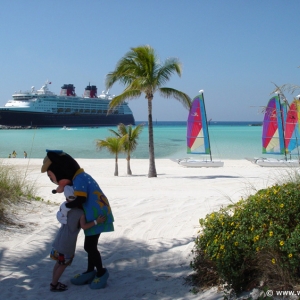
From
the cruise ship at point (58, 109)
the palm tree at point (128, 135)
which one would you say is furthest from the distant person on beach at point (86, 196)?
the cruise ship at point (58, 109)

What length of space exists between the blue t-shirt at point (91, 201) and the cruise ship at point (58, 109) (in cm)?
7758

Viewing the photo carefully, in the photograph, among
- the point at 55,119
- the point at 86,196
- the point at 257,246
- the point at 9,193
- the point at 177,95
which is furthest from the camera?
the point at 55,119

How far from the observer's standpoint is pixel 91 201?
10.2 feet

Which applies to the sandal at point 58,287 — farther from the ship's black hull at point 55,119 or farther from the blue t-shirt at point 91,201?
the ship's black hull at point 55,119

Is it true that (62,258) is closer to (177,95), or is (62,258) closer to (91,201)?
(91,201)

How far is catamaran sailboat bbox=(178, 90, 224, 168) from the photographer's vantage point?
61.6ft

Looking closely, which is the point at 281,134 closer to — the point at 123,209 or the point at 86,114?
the point at 123,209

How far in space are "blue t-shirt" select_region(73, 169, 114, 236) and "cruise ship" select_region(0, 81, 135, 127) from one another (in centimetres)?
7758

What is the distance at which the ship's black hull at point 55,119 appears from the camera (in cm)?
8331

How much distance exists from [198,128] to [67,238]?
16249 mm

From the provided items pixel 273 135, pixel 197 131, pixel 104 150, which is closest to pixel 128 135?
pixel 197 131

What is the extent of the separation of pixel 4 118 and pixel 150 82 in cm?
7604

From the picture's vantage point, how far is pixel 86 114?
9356 cm

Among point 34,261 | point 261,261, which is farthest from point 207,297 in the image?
point 34,261
